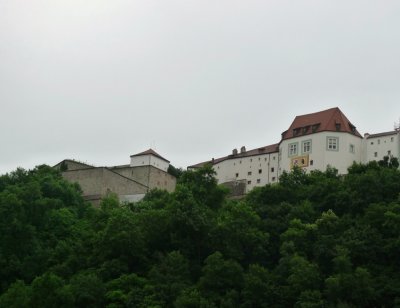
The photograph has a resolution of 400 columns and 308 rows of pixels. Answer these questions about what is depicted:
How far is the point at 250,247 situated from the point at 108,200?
13.9 metres

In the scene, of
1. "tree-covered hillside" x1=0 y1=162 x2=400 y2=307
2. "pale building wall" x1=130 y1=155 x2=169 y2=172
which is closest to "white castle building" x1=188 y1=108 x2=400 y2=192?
"pale building wall" x1=130 y1=155 x2=169 y2=172

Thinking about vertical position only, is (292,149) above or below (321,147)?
above

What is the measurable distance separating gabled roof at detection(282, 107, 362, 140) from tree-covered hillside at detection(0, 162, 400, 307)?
18.1 meters

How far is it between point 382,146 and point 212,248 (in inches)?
1286

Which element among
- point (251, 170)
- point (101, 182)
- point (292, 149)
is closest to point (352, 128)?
point (292, 149)

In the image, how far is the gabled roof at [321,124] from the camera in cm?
7873

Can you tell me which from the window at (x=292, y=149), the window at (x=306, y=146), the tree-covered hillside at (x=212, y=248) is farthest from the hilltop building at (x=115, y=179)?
the window at (x=306, y=146)

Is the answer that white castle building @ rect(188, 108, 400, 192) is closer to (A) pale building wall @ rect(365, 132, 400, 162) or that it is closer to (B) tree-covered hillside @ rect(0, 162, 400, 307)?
(A) pale building wall @ rect(365, 132, 400, 162)

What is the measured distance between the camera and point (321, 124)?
7956 cm

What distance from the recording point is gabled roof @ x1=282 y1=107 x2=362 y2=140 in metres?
78.7

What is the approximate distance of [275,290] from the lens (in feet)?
144

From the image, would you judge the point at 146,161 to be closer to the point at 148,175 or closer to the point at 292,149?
the point at 148,175

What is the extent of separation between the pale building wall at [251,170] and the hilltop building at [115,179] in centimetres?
710

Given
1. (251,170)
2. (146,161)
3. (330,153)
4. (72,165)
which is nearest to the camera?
(330,153)
